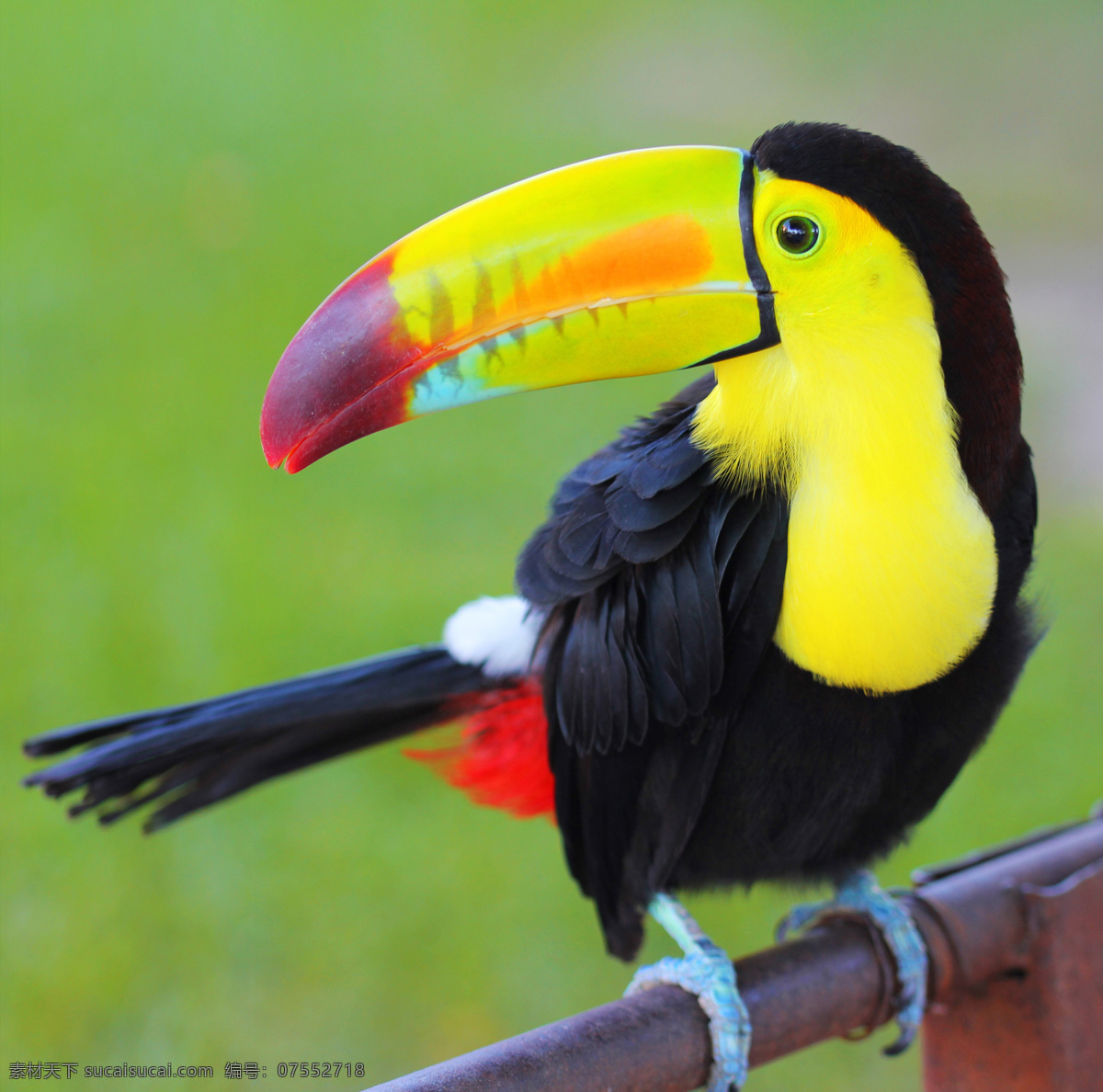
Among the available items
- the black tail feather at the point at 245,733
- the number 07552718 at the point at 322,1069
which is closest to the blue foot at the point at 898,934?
the black tail feather at the point at 245,733

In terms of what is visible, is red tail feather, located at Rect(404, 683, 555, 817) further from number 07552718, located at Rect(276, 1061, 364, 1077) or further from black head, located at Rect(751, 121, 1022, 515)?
black head, located at Rect(751, 121, 1022, 515)

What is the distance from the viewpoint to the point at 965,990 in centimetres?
122

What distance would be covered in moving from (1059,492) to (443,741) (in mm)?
2757

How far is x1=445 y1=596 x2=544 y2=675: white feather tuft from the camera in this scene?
49.4 inches

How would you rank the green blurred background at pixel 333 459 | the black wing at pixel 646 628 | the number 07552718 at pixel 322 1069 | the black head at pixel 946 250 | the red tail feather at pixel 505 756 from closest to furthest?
the black head at pixel 946 250
the black wing at pixel 646 628
the red tail feather at pixel 505 756
the number 07552718 at pixel 322 1069
the green blurred background at pixel 333 459

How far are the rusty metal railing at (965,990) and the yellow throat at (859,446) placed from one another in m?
0.34

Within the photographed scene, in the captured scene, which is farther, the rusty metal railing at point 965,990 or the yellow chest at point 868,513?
the rusty metal railing at point 965,990

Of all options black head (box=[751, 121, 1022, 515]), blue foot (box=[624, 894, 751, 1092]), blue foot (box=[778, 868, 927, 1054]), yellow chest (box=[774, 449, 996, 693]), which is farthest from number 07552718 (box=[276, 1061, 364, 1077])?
black head (box=[751, 121, 1022, 515])

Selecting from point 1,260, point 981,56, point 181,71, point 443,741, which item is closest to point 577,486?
point 443,741

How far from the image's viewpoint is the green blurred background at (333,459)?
2.13 metres

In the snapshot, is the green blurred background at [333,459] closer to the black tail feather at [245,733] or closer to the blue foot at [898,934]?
the blue foot at [898,934]

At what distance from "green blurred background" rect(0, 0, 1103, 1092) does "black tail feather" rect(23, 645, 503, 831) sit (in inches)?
25.7

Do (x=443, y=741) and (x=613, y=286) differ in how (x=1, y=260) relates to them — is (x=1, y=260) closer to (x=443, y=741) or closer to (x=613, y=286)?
(x=443, y=741)

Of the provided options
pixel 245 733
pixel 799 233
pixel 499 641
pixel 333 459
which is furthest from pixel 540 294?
pixel 333 459
